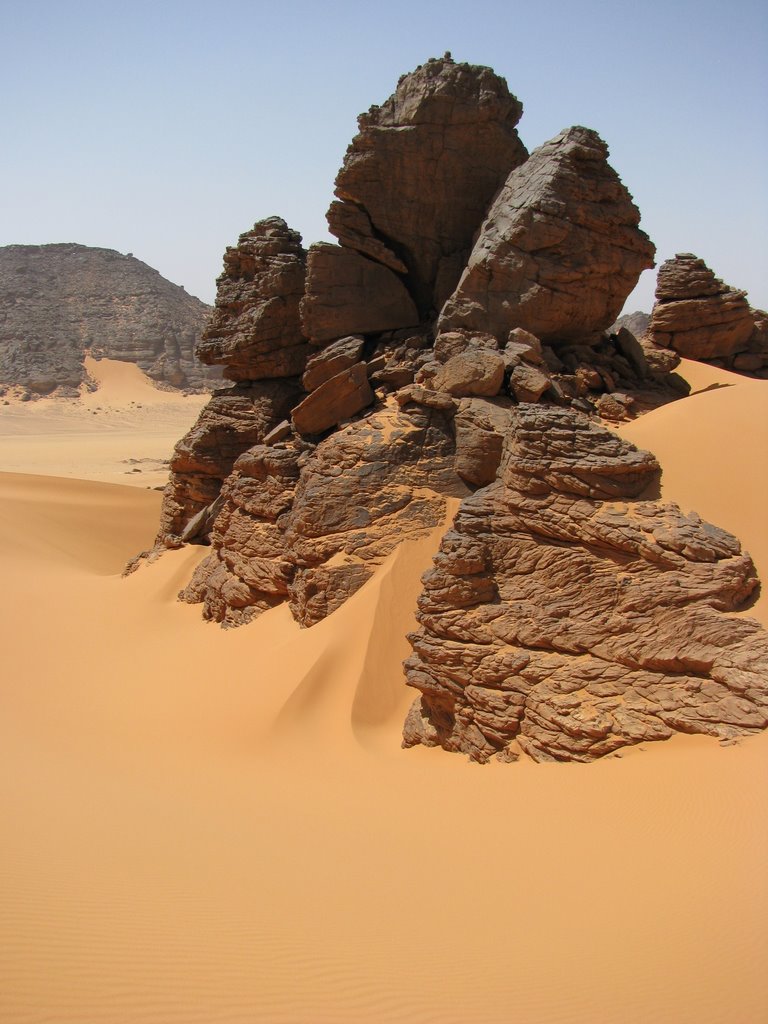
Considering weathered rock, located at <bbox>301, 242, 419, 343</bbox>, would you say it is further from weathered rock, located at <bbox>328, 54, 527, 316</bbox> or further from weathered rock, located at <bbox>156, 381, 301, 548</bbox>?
weathered rock, located at <bbox>156, 381, 301, 548</bbox>

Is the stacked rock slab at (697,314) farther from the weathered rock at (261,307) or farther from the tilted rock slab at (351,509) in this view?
the tilted rock slab at (351,509)

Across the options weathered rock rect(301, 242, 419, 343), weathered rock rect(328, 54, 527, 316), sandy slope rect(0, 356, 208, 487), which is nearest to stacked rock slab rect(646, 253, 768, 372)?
weathered rock rect(328, 54, 527, 316)

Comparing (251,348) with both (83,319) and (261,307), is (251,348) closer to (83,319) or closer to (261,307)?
(261,307)

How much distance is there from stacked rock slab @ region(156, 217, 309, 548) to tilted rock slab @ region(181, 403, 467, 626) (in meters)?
2.94

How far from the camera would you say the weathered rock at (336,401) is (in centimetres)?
1151

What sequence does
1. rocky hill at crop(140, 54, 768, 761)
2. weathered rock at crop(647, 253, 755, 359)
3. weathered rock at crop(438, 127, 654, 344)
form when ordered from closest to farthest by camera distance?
rocky hill at crop(140, 54, 768, 761) → weathered rock at crop(438, 127, 654, 344) → weathered rock at crop(647, 253, 755, 359)

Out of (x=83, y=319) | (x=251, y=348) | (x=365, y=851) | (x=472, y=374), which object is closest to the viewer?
(x=365, y=851)

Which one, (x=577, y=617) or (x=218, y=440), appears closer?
(x=577, y=617)

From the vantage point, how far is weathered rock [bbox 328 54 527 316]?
12016mm

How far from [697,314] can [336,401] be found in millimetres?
9934

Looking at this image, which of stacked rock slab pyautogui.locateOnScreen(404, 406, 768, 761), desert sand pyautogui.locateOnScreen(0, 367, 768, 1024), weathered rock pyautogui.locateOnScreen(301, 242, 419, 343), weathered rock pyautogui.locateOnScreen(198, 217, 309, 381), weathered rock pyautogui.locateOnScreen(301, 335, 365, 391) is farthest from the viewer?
weathered rock pyautogui.locateOnScreen(198, 217, 309, 381)

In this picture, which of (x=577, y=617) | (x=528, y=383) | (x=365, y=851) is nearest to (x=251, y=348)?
(x=528, y=383)

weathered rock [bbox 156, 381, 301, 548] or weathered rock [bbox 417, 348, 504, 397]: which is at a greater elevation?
weathered rock [bbox 417, 348, 504, 397]

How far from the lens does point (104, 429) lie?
56.4 metres
